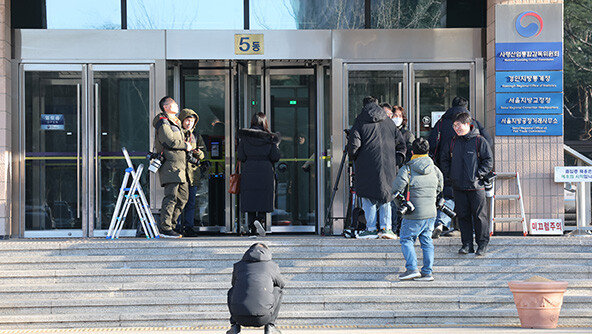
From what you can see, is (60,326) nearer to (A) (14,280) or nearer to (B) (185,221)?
(A) (14,280)

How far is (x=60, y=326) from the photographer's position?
27.9 feet

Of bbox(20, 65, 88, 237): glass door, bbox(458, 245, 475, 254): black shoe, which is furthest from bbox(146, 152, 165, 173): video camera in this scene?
bbox(458, 245, 475, 254): black shoe

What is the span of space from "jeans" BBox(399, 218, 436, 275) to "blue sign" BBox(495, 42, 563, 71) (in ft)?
10.9

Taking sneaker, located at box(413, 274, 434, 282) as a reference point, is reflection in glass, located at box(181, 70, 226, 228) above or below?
above

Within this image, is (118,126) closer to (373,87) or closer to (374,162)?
(373,87)

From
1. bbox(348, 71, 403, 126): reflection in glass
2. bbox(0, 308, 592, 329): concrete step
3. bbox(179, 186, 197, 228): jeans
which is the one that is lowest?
bbox(0, 308, 592, 329): concrete step

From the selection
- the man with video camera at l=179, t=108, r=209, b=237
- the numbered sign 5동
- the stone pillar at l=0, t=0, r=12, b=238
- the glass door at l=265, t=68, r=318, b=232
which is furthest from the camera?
the glass door at l=265, t=68, r=318, b=232

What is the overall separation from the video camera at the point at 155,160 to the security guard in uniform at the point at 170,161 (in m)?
0.05

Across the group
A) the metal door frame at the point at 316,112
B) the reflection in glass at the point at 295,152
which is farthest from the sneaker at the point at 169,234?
the reflection in glass at the point at 295,152

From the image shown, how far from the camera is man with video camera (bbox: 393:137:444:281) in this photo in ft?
29.7

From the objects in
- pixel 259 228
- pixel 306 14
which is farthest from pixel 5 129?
pixel 306 14

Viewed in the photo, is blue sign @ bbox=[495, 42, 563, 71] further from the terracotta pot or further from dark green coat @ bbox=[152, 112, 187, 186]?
dark green coat @ bbox=[152, 112, 187, 186]

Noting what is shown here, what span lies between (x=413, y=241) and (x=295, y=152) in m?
3.82

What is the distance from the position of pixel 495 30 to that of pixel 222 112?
413cm
